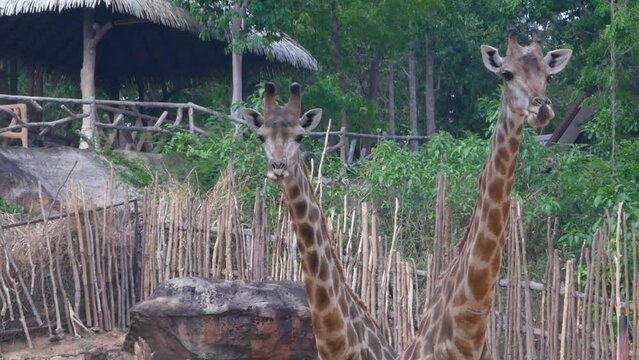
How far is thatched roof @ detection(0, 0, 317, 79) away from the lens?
14.6 m

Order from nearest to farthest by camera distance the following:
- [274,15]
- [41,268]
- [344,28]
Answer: [41,268] < [274,15] < [344,28]

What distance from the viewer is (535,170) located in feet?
33.2

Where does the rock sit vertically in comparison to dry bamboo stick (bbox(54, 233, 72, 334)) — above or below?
above

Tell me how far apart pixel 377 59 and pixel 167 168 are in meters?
6.12

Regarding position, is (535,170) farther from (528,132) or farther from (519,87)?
(519,87)

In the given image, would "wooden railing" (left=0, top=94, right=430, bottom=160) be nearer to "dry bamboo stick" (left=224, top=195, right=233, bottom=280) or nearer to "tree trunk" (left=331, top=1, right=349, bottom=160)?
"tree trunk" (left=331, top=1, right=349, bottom=160)

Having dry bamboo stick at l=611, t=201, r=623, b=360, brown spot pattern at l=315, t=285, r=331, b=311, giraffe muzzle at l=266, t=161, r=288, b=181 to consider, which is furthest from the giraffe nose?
dry bamboo stick at l=611, t=201, r=623, b=360

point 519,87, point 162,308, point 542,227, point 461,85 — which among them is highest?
point 461,85

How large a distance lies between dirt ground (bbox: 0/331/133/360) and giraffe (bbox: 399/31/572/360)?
15.7ft

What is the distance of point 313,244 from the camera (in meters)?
5.32

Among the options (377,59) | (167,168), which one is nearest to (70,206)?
(167,168)

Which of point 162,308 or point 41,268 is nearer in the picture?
point 162,308

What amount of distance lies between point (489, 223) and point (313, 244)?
3.22ft

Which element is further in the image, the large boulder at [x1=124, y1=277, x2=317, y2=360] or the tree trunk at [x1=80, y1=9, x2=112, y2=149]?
the tree trunk at [x1=80, y1=9, x2=112, y2=149]
